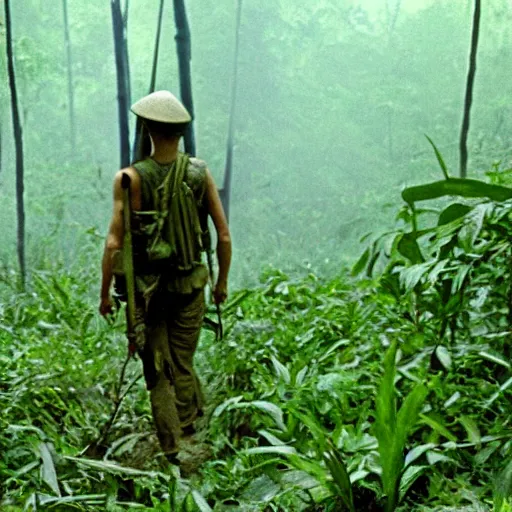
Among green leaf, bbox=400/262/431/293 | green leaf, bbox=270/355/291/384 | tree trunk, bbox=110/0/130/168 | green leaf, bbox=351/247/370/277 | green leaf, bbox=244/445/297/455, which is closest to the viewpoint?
green leaf, bbox=244/445/297/455

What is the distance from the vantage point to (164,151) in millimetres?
3748

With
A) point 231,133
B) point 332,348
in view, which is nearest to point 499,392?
point 332,348

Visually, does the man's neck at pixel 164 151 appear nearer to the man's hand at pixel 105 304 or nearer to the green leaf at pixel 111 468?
the man's hand at pixel 105 304

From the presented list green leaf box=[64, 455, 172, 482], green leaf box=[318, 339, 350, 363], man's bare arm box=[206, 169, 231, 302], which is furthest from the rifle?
green leaf box=[318, 339, 350, 363]

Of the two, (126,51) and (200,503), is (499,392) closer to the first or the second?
(200,503)

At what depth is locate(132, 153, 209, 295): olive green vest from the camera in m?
3.71

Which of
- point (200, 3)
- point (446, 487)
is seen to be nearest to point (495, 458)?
point (446, 487)

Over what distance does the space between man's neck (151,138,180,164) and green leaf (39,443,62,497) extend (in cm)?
125

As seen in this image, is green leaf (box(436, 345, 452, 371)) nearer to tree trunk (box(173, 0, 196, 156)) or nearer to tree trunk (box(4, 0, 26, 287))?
tree trunk (box(173, 0, 196, 156))

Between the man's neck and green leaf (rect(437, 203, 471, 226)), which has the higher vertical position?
the man's neck

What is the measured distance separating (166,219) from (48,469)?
1.14 meters

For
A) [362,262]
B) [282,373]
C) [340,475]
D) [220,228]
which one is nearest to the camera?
[340,475]

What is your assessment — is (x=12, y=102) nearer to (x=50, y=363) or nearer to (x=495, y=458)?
(x=50, y=363)

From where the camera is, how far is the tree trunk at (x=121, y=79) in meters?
6.64
